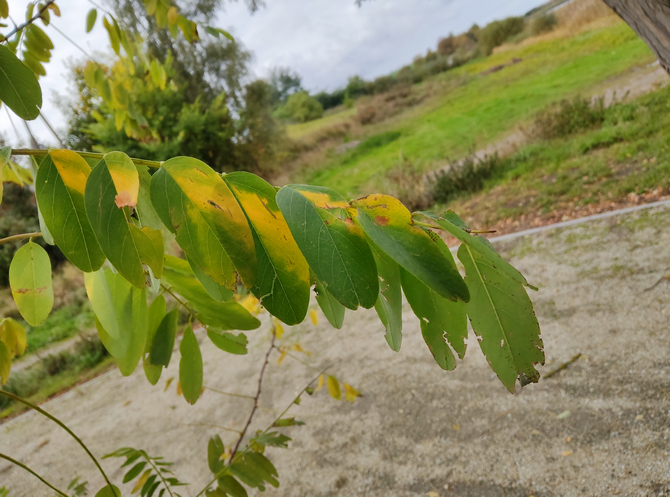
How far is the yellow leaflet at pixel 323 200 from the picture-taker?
0.88ft

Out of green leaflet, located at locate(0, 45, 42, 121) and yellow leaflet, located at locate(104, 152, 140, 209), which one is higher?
A: green leaflet, located at locate(0, 45, 42, 121)

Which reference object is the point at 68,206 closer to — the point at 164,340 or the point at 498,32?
the point at 164,340

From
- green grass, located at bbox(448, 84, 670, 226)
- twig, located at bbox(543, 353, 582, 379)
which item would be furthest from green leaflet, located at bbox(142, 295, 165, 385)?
green grass, located at bbox(448, 84, 670, 226)

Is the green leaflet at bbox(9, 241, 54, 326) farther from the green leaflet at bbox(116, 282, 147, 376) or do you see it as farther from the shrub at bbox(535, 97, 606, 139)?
the shrub at bbox(535, 97, 606, 139)

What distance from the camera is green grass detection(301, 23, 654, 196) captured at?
25.1ft

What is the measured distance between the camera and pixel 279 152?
10.1m

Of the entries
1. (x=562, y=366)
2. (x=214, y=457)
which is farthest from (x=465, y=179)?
(x=214, y=457)

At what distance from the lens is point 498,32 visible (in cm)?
1254

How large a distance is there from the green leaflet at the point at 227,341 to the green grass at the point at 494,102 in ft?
18.9

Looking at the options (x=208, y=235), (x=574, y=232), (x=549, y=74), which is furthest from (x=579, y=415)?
(x=549, y=74)

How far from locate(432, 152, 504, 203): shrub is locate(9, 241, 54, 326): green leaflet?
487cm

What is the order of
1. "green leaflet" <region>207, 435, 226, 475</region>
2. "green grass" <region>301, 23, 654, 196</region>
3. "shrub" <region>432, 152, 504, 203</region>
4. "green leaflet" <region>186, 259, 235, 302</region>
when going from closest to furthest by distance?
"green leaflet" <region>186, 259, 235, 302</region>, "green leaflet" <region>207, 435, 226, 475</region>, "shrub" <region>432, 152, 504, 203</region>, "green grass" <region>301, 23, 654, 196</region>

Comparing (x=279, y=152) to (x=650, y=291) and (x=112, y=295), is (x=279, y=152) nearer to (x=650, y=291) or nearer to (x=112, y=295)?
(x=650, y=291)

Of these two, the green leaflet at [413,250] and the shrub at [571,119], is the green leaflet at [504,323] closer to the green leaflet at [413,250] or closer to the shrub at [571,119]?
the green leaflet at [413,250]
